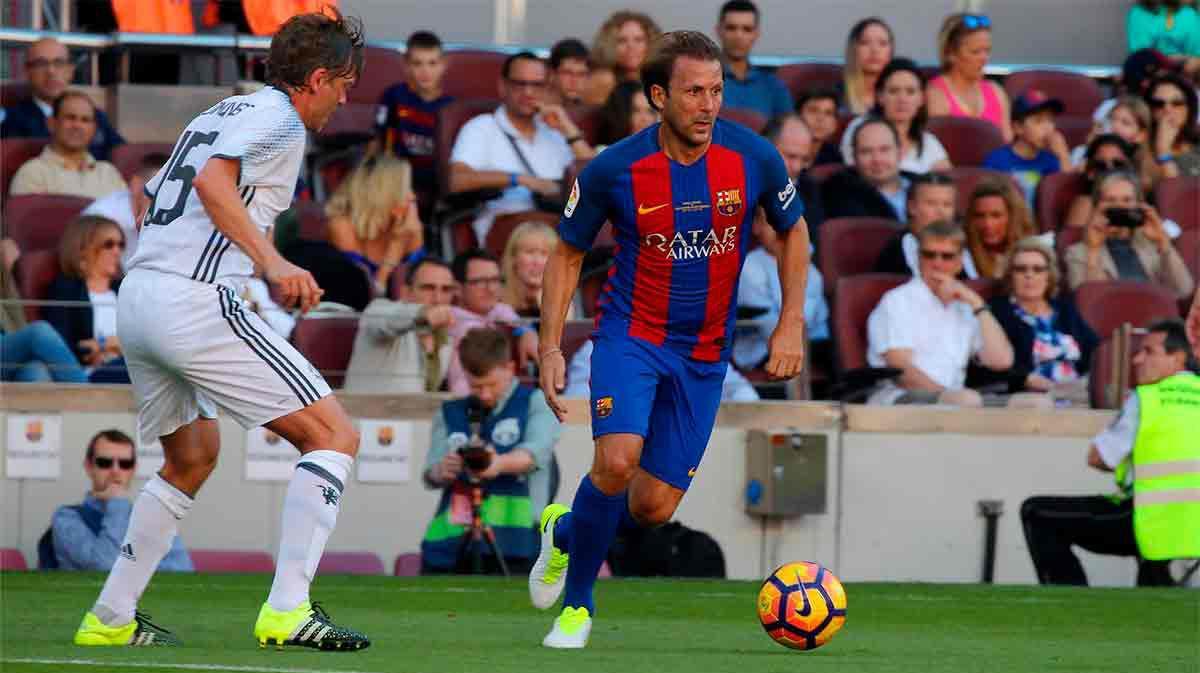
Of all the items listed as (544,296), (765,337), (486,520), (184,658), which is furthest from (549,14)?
(184,658)

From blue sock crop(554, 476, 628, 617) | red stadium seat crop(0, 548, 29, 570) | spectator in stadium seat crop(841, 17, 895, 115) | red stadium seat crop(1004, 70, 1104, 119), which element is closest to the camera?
blue sock crop(554, 476, 628, 617)

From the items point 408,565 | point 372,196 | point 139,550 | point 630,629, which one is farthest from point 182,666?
point 372,196

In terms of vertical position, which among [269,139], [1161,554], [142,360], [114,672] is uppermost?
[269,139]

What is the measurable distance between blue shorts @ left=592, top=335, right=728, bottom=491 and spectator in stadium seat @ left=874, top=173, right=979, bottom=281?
223 inches

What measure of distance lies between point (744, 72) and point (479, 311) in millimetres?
3665

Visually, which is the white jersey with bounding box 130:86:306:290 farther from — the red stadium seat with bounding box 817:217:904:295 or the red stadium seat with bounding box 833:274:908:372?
the red stadium seat with bounding box 817:217:904:295

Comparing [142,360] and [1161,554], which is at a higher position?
[142,360]

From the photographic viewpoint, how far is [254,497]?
40.2 ft

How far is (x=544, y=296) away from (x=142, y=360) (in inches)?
58.3

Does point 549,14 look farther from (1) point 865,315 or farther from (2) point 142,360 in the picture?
(2) point 142,360

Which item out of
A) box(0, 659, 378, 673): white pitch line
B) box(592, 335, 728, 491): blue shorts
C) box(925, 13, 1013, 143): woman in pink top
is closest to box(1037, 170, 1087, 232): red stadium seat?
box(925, 13, 1013, 143): woman in pink top

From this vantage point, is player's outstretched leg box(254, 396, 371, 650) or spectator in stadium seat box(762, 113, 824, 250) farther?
spectator in stadium seat box(762, 113, 824, 250)

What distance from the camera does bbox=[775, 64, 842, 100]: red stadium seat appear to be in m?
16.2

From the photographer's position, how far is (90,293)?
39.4 feet
